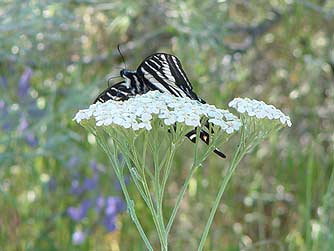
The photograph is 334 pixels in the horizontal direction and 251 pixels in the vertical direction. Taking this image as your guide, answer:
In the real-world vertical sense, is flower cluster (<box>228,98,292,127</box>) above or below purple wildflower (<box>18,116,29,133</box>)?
above

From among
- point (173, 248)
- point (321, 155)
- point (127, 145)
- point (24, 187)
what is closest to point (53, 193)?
point (24, 187)

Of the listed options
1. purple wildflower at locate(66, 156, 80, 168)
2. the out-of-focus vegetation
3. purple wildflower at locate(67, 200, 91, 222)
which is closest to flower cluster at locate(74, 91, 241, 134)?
the out-of-focus vegetation

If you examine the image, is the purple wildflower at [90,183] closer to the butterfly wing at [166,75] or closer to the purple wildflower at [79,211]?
the purple wildflower at [79,211]

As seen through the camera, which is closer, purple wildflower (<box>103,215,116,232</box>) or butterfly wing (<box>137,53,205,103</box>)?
butterfly wing (<box>137,53,205,103</box>)

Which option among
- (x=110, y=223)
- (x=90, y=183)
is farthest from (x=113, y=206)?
(x=90, y=183)

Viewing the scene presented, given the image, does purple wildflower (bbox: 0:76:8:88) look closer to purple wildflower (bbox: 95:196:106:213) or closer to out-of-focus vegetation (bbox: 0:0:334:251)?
out-of-focus vegetation (bbox: 0:0:334:251)

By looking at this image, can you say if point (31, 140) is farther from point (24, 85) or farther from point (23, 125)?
point (24, 85)

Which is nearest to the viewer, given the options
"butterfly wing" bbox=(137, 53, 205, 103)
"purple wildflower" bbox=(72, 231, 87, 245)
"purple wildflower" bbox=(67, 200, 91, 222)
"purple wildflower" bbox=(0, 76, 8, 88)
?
"butterfly wing" bbox=(137, 53, 205, 103)
